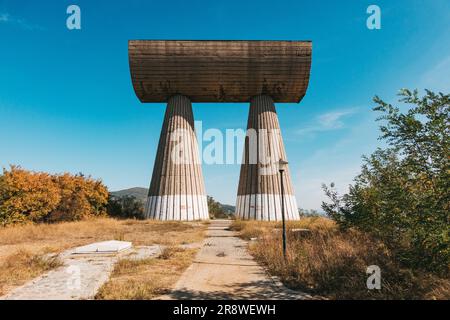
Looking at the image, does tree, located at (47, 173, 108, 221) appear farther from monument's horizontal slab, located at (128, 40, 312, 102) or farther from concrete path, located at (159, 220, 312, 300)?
concrete path, located at (159, 220, 312, 300)

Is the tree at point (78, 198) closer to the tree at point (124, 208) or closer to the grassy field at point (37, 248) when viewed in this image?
the tree at point (124, 208)

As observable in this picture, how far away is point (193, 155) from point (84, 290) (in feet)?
65.0

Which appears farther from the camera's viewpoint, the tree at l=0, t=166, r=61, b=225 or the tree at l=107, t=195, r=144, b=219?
the tree at l=107, t=195, r=144, b=219

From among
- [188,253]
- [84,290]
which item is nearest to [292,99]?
[188,253]

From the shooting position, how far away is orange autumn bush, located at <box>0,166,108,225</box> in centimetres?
1905

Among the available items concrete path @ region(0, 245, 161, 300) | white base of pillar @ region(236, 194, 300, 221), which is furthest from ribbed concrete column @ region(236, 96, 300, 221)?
concrete path @ region(0, 245, 161, 300)

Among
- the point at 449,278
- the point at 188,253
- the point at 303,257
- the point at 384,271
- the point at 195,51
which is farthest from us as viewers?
the point at 195,51

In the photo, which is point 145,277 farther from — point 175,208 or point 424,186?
point 175,208

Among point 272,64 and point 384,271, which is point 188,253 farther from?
point 272,64

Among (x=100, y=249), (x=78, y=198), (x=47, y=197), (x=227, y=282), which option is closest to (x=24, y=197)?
(x=47, y=197)

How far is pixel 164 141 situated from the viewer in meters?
25.0

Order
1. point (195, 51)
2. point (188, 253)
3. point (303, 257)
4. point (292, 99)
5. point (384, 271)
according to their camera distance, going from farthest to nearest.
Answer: point (292, 99), point (195, 51), point (188, 253), point (303, 257), point (384, 271)

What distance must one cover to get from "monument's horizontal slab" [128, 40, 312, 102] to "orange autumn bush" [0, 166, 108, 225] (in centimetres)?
1047

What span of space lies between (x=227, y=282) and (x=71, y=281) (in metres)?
3.60
